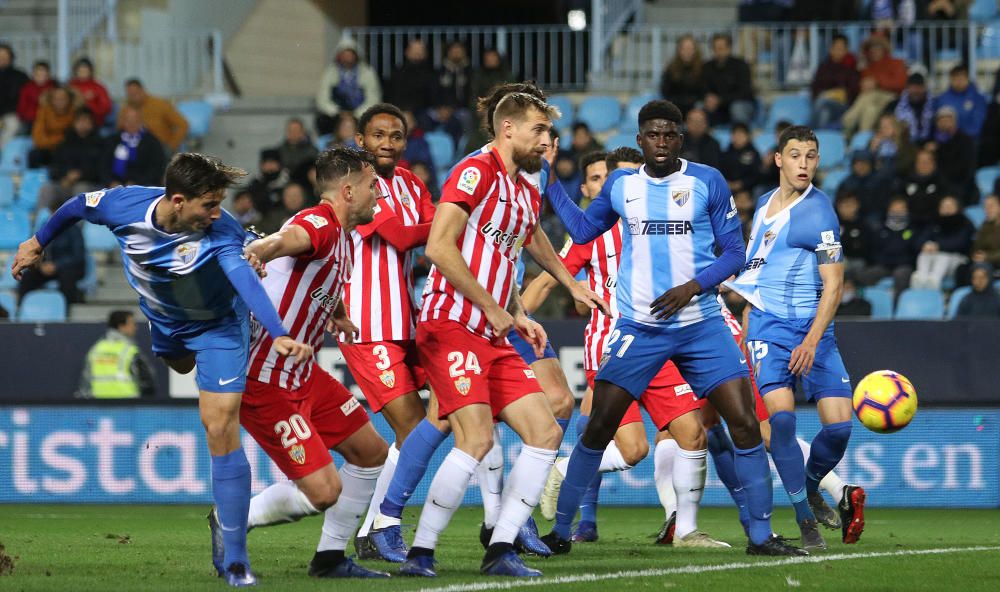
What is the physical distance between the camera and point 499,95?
7.76m

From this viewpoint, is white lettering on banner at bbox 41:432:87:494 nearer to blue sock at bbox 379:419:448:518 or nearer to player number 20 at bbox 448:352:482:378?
blue sock at bbox 379:419:448:518

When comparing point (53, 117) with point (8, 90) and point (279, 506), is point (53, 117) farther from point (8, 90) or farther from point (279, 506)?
point (279, 506)

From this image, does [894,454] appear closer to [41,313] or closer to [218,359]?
[218,359]

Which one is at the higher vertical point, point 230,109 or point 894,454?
point 230,109

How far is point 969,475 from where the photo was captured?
12.3 meters

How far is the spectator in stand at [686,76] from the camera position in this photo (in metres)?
18.1

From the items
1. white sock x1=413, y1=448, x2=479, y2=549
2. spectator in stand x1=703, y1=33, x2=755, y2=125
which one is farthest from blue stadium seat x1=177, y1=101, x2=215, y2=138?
white sock x1=413, y1=448, x2=479, y2=549

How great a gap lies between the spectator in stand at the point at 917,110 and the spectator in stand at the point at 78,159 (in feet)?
31.5

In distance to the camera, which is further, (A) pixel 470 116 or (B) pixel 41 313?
(A) pixel 470 116

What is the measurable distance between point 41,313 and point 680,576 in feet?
37.8

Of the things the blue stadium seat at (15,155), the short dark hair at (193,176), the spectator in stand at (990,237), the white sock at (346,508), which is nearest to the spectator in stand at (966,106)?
the spectator in stand at (990,237)

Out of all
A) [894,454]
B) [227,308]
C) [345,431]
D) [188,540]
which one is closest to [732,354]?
[345,431]

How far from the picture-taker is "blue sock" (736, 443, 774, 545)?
7.74 metres

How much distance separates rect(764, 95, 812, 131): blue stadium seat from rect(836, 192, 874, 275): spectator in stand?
2948mm
